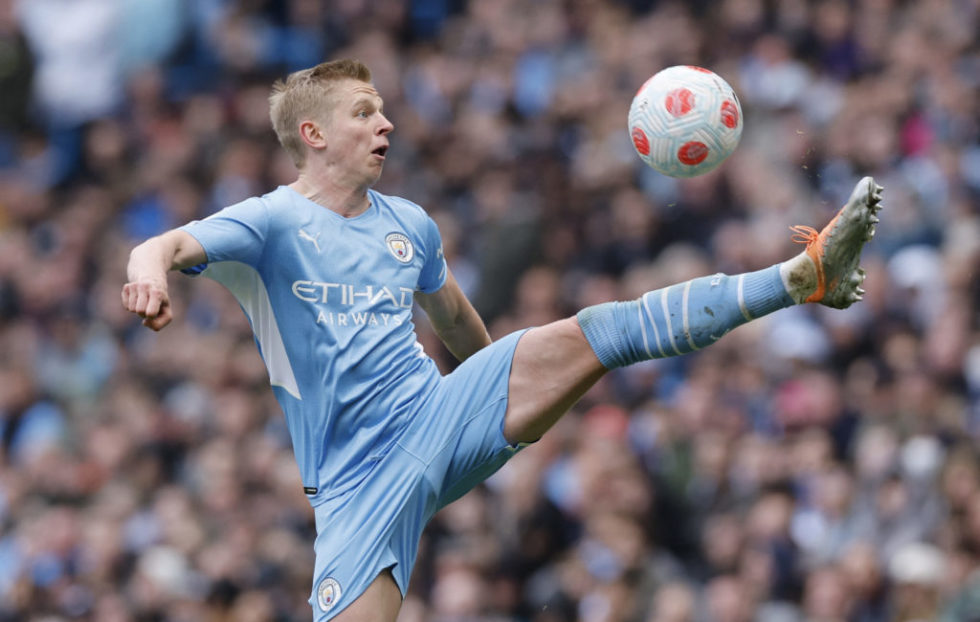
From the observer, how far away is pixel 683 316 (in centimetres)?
606

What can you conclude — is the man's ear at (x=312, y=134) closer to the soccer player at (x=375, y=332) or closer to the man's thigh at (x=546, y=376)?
the soccer player at (x=375, y=332)

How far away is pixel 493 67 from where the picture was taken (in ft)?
50.8

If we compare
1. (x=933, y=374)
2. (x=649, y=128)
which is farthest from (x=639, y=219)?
(x=649, y=128)

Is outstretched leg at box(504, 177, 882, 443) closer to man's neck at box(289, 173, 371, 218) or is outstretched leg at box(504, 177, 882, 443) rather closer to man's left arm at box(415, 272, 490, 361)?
man's left arm at box(415, 272, 490, 361)

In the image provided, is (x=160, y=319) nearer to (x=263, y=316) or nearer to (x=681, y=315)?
(x=263, y=316)

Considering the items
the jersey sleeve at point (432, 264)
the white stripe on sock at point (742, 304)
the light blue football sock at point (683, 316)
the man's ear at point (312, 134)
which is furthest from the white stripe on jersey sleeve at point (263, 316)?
the white stripe on sock at point (742, 304)

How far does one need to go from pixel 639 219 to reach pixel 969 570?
444 cm

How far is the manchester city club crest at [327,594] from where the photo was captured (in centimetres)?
629

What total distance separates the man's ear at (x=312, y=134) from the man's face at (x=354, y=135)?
0.09 feet

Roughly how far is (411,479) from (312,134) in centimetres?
164

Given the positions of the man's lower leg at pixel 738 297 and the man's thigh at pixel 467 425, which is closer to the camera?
the man's lower leg at pixel 738 297

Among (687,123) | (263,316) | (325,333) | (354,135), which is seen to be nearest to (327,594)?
(325,333)

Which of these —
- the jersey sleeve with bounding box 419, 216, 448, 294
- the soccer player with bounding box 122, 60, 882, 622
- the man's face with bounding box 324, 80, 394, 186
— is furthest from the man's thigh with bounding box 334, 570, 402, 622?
the man's face with bounding box 324, 80, 394, 186

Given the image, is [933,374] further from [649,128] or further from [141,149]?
[141,149]
